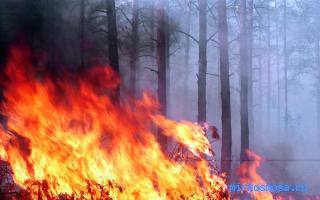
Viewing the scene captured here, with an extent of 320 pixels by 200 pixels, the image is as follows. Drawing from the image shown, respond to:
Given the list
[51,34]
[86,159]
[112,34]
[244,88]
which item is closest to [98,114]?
[86,159]

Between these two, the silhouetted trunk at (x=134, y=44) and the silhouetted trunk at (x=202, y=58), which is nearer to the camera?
the silhouetted trunk at (x=202, y=58)

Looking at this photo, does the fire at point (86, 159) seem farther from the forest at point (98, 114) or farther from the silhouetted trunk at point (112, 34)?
the silhouetted trunk at point (112, 34)

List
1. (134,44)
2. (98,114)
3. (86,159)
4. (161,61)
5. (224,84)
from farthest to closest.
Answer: (134,44)
(224,84)
(161,61)
(98,114)
(86,159)

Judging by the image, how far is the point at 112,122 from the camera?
36.4 ft

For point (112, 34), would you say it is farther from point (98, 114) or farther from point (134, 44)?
point (134, 44)

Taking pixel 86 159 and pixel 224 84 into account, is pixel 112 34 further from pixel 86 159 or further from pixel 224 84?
pixel 86 159

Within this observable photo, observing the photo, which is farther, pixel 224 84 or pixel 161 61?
pixel 224 84

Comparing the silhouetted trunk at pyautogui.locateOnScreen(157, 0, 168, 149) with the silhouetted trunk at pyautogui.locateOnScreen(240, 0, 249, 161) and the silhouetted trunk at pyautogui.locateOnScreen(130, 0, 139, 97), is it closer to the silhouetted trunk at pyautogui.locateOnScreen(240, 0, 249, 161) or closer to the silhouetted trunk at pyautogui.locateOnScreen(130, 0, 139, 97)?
the silhouetted trunk at pyautogui.locateOnScreen(240, 0, 249, 161)

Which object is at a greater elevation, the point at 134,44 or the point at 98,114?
the point at 134,44

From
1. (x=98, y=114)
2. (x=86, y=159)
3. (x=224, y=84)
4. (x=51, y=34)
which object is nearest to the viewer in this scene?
(x=86, y=159)

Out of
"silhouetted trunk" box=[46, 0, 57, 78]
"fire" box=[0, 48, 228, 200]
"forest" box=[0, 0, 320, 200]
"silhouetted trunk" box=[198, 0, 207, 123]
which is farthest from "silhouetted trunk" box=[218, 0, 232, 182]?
"silhouetted trunk" box=[46, 0, 57, 78]

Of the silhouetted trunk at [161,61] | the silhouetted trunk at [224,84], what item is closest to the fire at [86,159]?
the silhouetted trunk at [161,61]

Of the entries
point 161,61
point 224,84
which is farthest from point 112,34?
point 224,84

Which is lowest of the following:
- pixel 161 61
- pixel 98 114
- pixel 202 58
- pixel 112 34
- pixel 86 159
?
pixel 86 159
